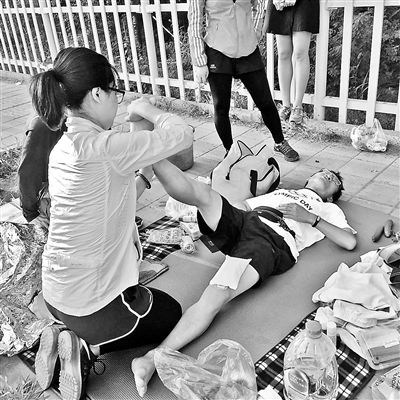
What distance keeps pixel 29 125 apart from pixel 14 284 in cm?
82

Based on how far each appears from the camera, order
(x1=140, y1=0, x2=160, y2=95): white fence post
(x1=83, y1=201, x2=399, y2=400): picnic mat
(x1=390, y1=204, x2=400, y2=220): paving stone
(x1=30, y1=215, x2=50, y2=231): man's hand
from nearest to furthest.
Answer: (x1=83, y1=201, x2=399, y2=400): picnic mat < (x1=30, y1=215, x2=50, y2=231): man's hand < (x1=390, y1=204, x2=400, y2=220): paving stone < (x1=140, y1=0, x2=160, y2=95): white fence post

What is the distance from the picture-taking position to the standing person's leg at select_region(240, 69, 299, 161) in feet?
11.9

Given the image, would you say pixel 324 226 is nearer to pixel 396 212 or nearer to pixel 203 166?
pixel 396 212

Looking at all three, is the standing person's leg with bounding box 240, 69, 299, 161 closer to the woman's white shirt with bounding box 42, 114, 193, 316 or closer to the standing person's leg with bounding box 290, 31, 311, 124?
the standing person's leg with bounding box 290, 31, 311, 124

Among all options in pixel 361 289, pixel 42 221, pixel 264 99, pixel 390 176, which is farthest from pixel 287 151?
pixel 42 221

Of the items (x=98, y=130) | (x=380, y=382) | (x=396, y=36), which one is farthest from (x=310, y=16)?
(x=380, y=382)

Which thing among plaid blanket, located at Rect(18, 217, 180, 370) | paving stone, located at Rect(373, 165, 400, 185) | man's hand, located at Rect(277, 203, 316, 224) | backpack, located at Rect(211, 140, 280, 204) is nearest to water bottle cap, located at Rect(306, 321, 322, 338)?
man's hand, located at Rect(277, 203, 316, 224)

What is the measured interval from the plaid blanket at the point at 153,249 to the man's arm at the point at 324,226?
71 centimetres

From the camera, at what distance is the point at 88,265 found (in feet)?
5.99

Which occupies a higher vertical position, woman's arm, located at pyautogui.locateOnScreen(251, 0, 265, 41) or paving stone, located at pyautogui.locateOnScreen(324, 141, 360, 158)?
woman's arm, located at pyautogui.locateOnScreen(251, 0, 265, 41)

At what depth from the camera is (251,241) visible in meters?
2.41

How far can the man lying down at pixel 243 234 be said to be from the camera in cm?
213

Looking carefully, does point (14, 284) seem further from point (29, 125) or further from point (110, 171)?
point (110, 171)

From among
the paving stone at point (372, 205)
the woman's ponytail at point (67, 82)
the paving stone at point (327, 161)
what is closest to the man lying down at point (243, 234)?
the paving stone at point (372, 205)
